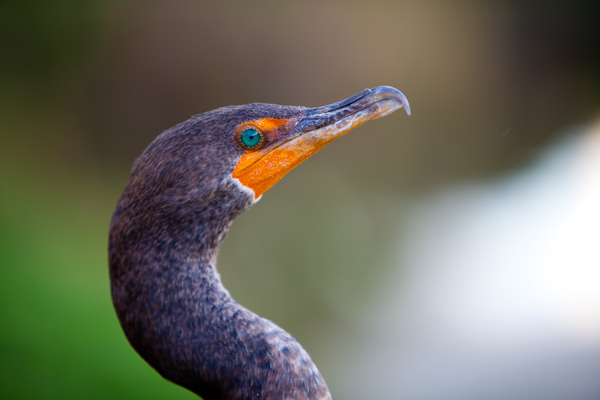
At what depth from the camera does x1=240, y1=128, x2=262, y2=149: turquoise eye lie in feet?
4.08

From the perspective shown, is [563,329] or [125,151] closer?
[563,329]

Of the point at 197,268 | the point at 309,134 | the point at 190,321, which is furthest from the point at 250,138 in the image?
the point at 190,321

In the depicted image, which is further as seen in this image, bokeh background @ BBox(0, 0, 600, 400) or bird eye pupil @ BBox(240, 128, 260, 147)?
bokeh background @ BBox(0, 0, 600, 400)

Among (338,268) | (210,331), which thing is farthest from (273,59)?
(210,331)

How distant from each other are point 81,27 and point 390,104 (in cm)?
497

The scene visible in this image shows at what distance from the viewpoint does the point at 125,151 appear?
18.7 feet

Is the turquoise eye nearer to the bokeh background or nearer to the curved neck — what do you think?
the curved neck

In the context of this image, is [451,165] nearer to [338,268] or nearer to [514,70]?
[514,70]

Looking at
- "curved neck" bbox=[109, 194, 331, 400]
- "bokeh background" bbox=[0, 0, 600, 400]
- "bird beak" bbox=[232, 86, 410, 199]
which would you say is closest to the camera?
"curved neck" bbox=[109, 194, 331, 400]

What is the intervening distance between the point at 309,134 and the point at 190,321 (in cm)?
61

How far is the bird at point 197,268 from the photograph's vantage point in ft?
3.82

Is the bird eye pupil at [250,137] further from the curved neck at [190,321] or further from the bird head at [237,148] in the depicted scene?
the curved neck at [190,321]

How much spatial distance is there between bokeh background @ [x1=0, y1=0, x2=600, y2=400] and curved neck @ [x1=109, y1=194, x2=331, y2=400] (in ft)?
11.3

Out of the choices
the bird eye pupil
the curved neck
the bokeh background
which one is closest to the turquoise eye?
the bird eye pupil
